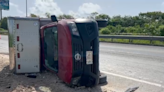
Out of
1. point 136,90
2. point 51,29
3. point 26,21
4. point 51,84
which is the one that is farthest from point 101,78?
point 26,21

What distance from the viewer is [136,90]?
440 centimetres

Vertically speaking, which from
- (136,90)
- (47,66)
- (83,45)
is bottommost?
(136,90)

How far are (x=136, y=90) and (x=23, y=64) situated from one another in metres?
3.01

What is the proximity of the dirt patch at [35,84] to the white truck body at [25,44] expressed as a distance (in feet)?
0.97

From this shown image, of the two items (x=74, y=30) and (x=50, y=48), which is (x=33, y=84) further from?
(x=74, y=30)

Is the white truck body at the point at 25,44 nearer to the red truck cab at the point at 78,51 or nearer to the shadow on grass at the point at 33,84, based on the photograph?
the shadow on grass at the point at 33,84

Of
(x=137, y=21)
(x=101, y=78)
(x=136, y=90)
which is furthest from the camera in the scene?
(x=137, y=21)

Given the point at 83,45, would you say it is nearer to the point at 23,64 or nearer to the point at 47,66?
the point at 47,66

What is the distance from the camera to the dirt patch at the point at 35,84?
13.3ft

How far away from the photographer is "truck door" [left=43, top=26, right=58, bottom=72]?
4.66 metres

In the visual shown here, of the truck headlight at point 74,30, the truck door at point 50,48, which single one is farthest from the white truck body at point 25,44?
the truck headlight at point 74,30

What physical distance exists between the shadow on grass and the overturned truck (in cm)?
18

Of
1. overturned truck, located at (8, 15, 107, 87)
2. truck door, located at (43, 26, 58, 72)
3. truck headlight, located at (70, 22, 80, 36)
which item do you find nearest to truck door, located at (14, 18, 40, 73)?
overturned truck, located at (8, 15, 107, 87)

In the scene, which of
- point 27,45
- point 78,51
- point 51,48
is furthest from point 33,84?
point 78,51
